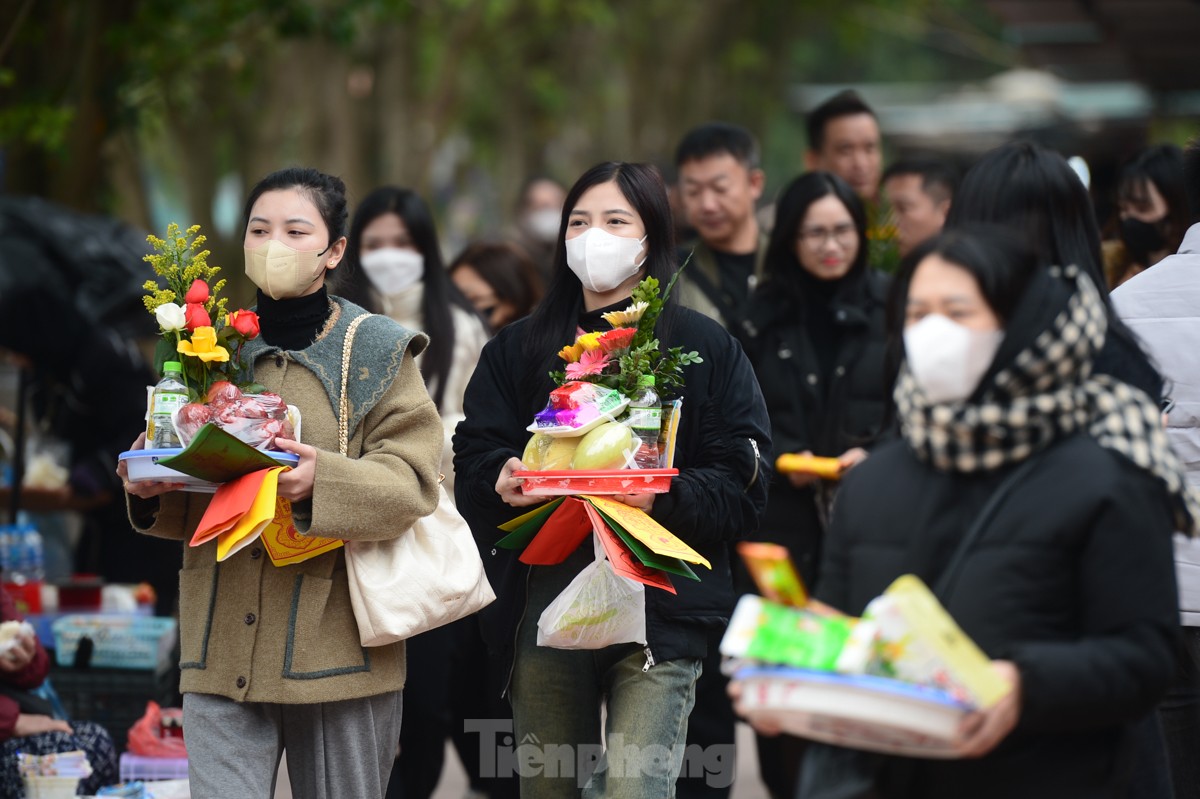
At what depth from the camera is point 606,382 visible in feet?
15.2

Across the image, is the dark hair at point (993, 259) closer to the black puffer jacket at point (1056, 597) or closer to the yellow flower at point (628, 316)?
the black puffer jacket at point (1056, 597)

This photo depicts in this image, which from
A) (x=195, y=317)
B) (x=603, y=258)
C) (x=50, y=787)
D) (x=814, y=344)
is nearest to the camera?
(x=195, y=317)

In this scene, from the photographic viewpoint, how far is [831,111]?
868 cm

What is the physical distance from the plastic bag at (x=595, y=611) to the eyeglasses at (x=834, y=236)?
2.66m

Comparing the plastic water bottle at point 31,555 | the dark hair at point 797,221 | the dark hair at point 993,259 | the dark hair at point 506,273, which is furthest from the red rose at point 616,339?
the plastic water bottle at point 31,555

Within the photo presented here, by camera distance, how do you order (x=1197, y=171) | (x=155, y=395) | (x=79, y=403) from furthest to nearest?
(x=79, y=403) → (x=1197, y=171) → (x=155, y=395)

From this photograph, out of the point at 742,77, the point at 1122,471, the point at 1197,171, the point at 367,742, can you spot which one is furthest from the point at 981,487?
the point at 742,77

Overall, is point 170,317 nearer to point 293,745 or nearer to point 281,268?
point 281,268

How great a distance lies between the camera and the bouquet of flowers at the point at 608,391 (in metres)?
4.51

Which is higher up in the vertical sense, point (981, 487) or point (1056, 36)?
point (1056, 36)

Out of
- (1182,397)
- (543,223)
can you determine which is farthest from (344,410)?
(543,223)

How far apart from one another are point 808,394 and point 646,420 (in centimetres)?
228

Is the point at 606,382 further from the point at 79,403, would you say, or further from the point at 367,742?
the point at 79,403

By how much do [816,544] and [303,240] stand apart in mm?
2838
